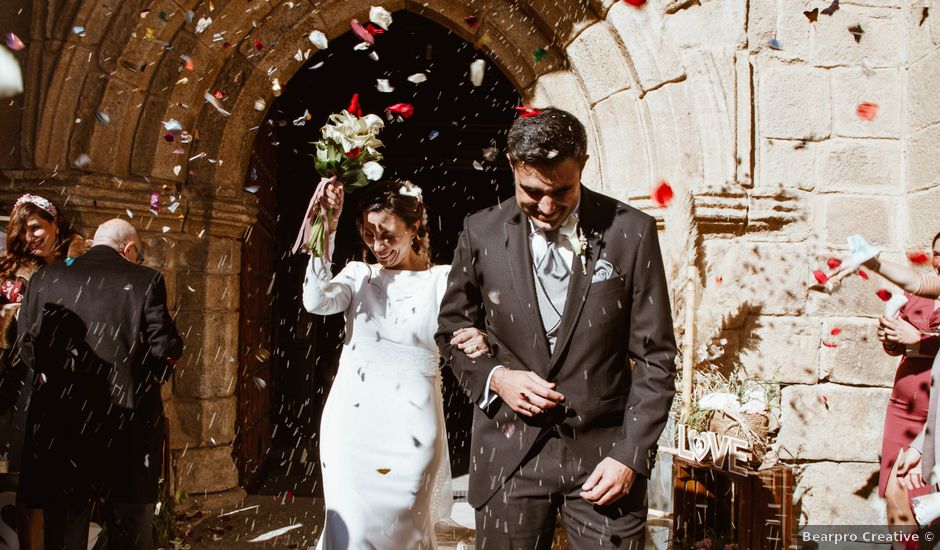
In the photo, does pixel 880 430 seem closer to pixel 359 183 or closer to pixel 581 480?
pixel 581 480

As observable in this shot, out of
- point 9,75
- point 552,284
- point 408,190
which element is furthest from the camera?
point 9,75

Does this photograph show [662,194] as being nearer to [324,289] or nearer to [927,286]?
[927,286]

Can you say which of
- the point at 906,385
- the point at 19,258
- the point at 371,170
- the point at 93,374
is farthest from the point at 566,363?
the point at 19,258

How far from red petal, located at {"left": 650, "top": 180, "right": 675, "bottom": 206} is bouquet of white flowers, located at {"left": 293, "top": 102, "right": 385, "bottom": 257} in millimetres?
2068

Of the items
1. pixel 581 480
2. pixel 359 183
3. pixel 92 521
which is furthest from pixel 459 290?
pixel 92 521

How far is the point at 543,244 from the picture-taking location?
85.2 inches

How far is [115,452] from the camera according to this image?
3.04 metres

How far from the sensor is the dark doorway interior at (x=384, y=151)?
270 inches

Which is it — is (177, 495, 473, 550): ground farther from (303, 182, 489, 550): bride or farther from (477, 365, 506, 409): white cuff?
(477, 365, 506, 409): white cuff

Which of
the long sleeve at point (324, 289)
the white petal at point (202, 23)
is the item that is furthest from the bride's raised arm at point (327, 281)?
the white petal at point (202, 23)

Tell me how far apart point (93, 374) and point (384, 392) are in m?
1.27

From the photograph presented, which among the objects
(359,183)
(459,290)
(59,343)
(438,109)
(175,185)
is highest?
(438,109)

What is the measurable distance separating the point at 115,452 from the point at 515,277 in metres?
2.05

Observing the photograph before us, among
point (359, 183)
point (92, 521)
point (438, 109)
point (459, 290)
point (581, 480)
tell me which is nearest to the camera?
point (581, 480)
